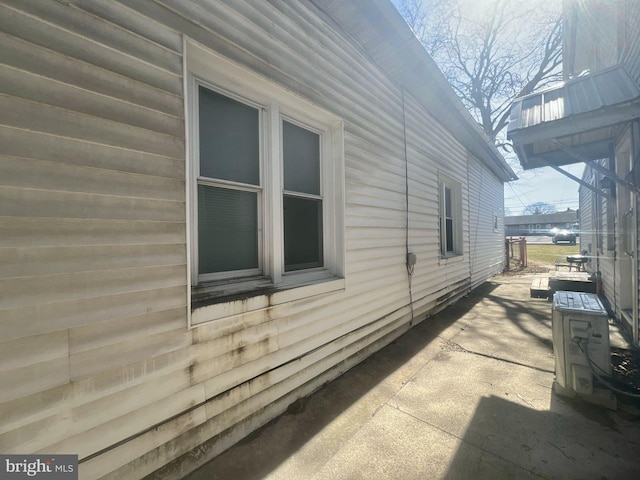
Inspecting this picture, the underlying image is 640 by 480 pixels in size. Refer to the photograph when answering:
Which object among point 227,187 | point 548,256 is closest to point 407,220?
point 227,187

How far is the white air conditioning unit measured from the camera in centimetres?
244

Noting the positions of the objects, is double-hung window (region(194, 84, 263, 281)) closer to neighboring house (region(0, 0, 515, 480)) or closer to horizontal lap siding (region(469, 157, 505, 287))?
neighboring house (region(0, 0, 515, 480))

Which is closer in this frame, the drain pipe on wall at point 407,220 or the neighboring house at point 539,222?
the drain pipe on wall at point 407,220

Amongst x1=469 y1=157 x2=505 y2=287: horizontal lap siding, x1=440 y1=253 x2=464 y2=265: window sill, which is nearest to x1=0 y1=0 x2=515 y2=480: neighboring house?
x1=440 y1=253 x2=464 y2=265: window sill

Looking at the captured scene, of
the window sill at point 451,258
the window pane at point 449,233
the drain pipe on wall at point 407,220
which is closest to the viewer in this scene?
the drain pipe on wall at point 407,220

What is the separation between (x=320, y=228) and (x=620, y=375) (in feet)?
11.4

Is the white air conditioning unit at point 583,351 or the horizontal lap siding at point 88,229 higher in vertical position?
the horizontal lap siding at point 88,229

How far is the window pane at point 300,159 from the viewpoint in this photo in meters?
2.72

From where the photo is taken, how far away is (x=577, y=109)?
3.02 meters

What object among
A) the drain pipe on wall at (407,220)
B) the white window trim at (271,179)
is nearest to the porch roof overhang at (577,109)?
the drain pipe on wall at (407,220)

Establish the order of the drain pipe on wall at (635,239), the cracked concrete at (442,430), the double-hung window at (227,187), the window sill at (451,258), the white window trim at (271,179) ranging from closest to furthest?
1. the cracked concrete at (442,430)
2. the white window trim at (271,179)
3. the double-hung window at (227,187)
4. the drain pipe on wall at (635,239)
5. the window sill at (451,258)

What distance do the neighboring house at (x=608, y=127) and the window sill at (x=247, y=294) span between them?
3018 mm

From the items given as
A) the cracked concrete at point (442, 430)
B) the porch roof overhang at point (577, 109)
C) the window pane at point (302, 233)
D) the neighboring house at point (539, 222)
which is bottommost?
the cracked concrete at point (442, 430)

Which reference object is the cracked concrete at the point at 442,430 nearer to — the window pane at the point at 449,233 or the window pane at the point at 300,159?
the window pane at the point at 300,159
